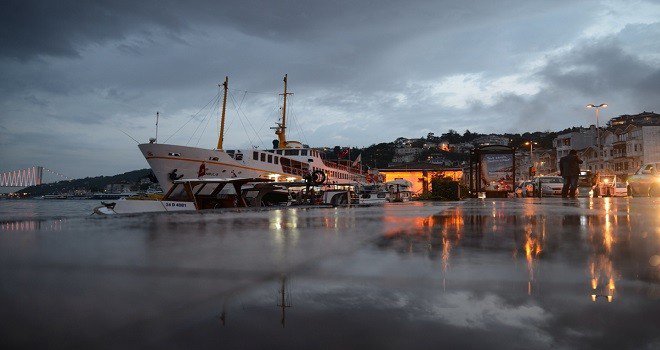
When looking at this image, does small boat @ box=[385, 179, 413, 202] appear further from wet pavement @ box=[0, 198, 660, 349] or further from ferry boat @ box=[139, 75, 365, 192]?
wet pavement @ box=[0, 198, 660, 349]

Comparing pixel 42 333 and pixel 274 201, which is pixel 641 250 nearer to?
pixel 42 333

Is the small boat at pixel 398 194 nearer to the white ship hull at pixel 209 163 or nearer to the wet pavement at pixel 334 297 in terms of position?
the white ship hull at pixel 209 163

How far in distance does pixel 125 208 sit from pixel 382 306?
16.8 m

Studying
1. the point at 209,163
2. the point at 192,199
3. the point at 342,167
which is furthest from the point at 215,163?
the point at 342,167

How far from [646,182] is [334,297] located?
26.6 metres

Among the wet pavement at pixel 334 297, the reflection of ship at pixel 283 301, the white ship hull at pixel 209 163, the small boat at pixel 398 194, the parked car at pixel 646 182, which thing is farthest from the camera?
the small boat at pixel 398 194

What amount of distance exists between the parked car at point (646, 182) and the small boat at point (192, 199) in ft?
64.9

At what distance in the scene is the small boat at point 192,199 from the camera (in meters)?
14.3

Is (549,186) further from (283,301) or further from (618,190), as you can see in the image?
(283,301)

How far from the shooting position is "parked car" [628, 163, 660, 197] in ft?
71.8

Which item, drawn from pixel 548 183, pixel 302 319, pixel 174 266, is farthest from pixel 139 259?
pixel 548 183

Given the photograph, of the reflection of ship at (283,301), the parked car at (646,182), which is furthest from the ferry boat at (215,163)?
the reflection of ship at (283,301)

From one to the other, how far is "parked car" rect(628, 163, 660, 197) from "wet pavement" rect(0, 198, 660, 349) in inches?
936

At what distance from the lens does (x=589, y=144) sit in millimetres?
91312
